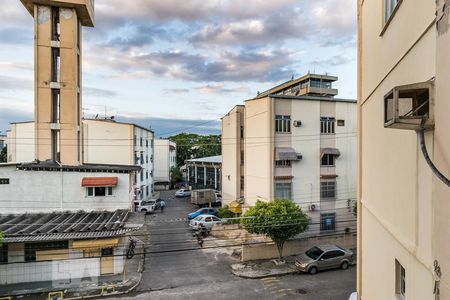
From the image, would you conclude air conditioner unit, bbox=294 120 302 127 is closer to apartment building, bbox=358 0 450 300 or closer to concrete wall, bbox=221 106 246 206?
concrete wall, bbox=221 106 246 206

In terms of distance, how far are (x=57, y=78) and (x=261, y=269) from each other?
15483 millimetres

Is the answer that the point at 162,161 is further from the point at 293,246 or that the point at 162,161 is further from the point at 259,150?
the point at 293,246

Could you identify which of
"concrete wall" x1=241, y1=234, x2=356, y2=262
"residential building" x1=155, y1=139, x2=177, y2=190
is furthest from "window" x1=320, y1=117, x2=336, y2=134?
"residential building" x1=155, y1=139, x2=177, y2=190

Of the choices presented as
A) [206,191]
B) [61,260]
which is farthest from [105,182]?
[206,191]

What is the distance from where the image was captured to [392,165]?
13.5ft

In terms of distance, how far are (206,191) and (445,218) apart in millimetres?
27841

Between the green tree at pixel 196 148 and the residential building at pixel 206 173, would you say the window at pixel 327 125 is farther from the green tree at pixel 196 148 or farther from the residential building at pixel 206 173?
the green tree at pixel 196 148

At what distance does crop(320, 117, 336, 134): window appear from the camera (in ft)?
67.0

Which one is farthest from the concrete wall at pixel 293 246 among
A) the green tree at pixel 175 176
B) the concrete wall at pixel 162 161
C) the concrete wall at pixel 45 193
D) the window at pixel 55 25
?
the green tree at pixel 175 176

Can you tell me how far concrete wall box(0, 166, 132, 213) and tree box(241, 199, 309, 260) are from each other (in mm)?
8376

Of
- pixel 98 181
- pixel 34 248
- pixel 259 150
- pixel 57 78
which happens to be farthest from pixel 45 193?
pixel 259 150

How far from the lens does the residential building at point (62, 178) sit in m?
14.1

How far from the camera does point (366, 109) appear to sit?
21.3 feet

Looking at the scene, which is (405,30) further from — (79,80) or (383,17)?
(79,80)
